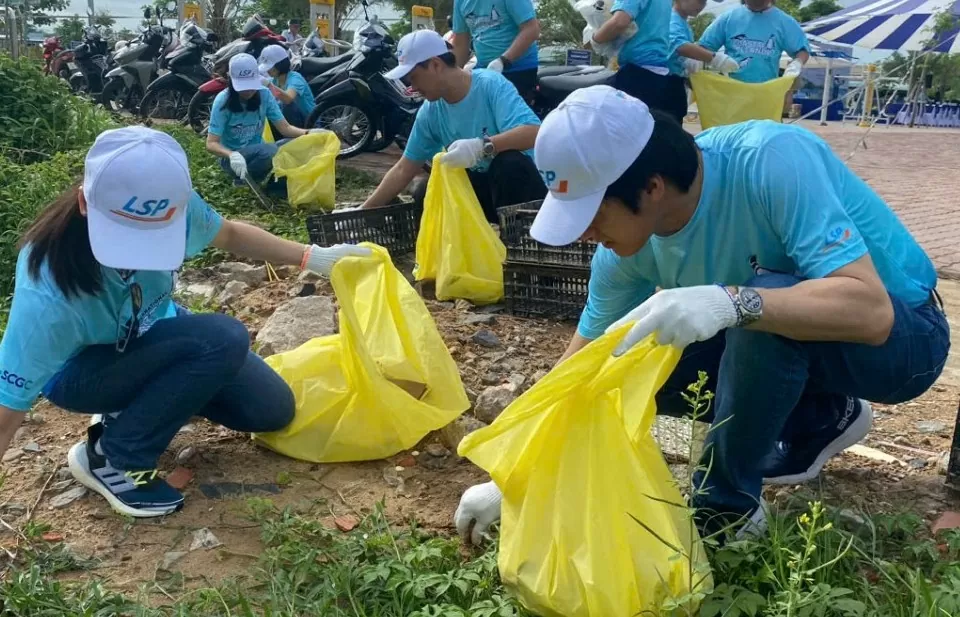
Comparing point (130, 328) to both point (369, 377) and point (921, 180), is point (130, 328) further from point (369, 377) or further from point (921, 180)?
point (921, 180)

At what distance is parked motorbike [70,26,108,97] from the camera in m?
12.4

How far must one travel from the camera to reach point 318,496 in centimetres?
225

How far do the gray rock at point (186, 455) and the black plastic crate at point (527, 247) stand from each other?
1.40 metres

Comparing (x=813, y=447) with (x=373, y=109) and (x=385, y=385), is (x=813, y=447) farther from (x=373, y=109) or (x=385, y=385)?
(x=373, y=109)

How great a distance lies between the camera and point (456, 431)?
2477mm

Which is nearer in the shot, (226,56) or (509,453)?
(509,453)

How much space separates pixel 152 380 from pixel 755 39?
401cm

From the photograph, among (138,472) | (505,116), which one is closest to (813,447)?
(138,472)

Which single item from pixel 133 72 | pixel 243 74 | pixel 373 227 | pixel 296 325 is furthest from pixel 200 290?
pixel 133 72

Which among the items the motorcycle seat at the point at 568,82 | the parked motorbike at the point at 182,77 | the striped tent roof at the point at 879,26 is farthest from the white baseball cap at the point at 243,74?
the striped tent roof at the point at 879,26

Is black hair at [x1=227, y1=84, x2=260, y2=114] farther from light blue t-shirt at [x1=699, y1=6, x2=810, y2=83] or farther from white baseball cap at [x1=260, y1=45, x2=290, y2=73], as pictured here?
light blue t-shirt at [x1=699, y1=6, x2=810, y2=83]

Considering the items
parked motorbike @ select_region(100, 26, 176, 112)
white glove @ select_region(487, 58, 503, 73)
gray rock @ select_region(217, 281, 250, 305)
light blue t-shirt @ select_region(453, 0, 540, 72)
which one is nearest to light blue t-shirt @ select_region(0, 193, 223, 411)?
gray rock @ select_region(217, 281, 250, 305)

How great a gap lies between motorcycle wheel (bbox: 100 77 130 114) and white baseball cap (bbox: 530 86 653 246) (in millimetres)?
10427

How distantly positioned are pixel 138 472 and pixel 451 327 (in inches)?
53.8
